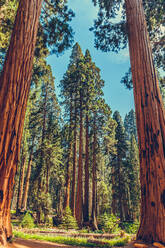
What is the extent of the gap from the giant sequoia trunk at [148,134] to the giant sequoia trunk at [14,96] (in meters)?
2.33

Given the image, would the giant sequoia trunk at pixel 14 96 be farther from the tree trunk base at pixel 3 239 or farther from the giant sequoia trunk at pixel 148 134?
the giant sequoia trunk at pixel 148 134

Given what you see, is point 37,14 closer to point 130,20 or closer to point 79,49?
point 130,20

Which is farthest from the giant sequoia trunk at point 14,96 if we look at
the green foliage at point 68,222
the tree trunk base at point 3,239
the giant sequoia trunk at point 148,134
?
the green foliage at point 68,222

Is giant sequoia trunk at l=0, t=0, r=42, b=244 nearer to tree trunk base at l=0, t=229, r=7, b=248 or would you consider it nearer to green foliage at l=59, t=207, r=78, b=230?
tree trunk base at l=0, t=229, r=7, b=248

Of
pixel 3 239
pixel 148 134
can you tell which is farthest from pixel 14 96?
pixel 148 134

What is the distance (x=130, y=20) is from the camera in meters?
4.71

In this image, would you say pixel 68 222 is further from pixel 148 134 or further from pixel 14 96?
pixel 14 96

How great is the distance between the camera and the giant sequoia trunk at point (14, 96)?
261 centimetres

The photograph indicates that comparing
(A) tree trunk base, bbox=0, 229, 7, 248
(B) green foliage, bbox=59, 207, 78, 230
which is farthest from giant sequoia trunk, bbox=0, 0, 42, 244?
(B) green foliage, bbox=59, 207, 78, 230

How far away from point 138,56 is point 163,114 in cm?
162

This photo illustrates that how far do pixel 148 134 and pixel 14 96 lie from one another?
266 centimetres

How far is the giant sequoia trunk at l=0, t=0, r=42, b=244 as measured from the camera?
2.61 meters

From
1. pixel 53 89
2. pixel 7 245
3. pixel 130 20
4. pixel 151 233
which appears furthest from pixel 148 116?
pixel 53 89

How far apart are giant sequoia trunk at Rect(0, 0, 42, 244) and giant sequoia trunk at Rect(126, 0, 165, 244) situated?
2.33 m
